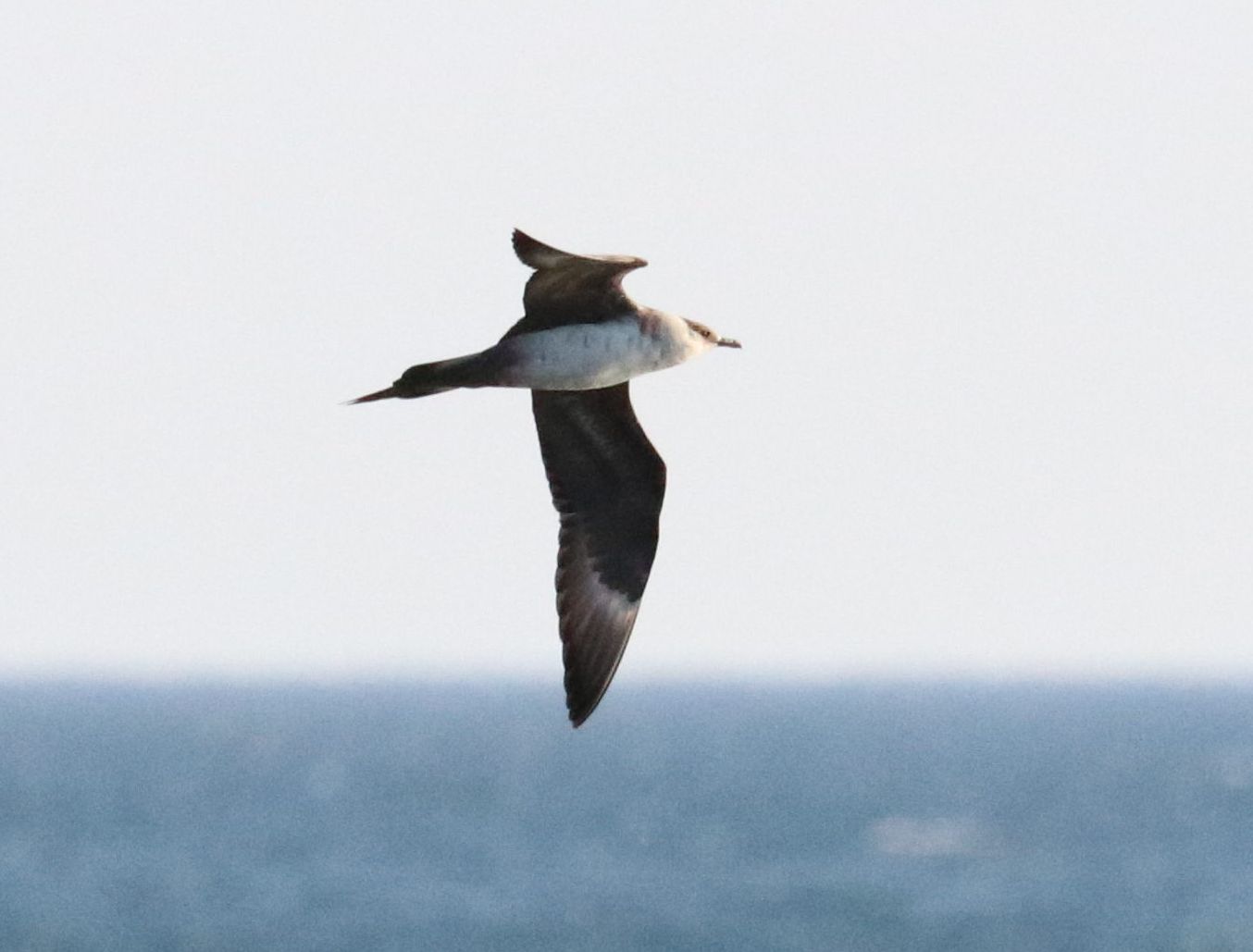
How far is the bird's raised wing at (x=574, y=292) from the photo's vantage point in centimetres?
1476

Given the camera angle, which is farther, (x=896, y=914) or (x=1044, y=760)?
(x=1044, y=760)

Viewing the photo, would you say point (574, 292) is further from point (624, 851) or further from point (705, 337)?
point (624, 851)

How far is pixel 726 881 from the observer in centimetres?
8950

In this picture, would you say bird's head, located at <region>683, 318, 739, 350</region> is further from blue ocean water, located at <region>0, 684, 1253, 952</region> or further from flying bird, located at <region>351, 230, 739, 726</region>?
blue ocean water, located at <region>0, 684, 1253, 952</region>

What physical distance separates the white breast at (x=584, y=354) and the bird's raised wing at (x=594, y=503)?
50.6 inches

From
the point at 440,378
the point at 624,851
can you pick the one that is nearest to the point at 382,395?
the point at 440,378

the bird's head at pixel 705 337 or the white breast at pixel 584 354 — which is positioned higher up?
the bird's head at pixel 705 337

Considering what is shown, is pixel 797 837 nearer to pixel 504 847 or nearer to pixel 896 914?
pixel 504 847

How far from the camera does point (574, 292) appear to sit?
1538 cm

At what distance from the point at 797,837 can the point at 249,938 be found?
30873 millimetres

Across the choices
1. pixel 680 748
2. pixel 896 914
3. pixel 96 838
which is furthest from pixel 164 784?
pixel 896 914

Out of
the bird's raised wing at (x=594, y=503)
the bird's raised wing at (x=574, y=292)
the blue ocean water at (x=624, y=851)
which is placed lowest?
the bird's raised wing at (x=594, y=503)

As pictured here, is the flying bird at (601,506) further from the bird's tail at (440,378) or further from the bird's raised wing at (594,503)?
the bird's tail at (440,378)

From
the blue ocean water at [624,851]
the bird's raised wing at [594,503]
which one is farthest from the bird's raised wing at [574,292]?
the blue ocean water at [624,851]
